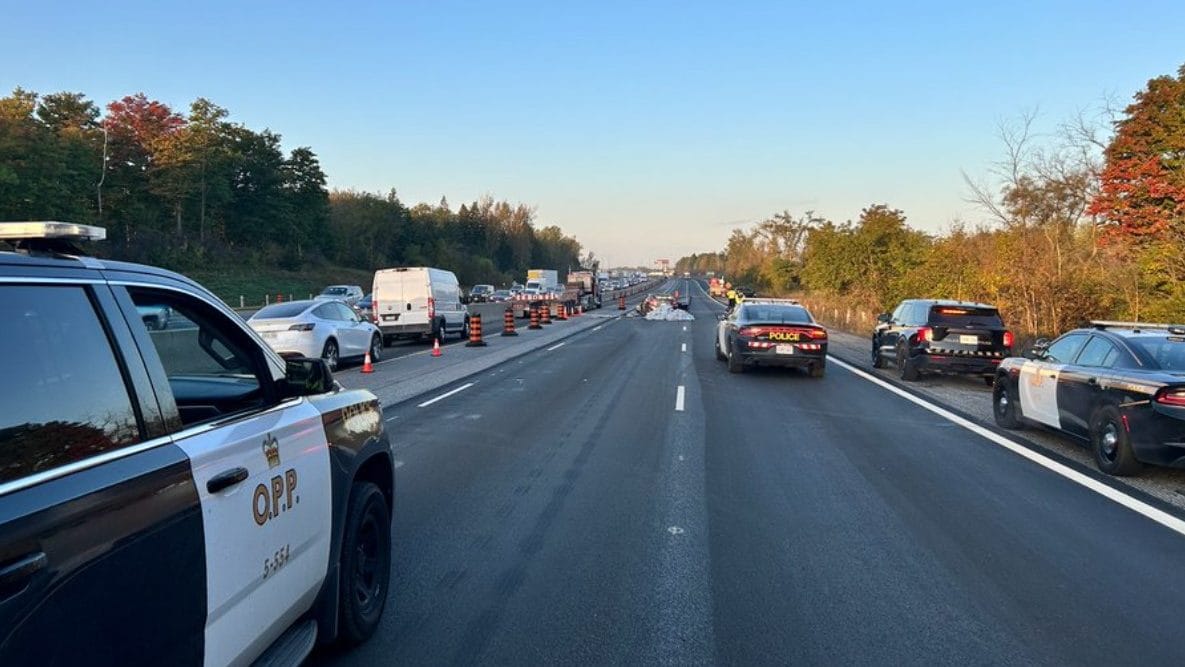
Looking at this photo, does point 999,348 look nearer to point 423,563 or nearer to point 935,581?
point 935,581

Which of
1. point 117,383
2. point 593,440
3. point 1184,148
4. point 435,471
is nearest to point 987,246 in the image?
point 1184,148

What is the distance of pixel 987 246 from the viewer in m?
28.7

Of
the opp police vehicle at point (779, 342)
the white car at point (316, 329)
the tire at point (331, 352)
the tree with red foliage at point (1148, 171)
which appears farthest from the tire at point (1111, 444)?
the tire at point (331, 352)

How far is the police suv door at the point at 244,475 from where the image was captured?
277 cm

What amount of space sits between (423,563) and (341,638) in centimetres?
136

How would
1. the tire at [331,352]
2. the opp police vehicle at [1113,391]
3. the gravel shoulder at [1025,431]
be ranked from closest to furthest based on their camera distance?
the opp police vehicle at [1113,391], the gravel shoulder at [1025,431], the tire at [331,352]

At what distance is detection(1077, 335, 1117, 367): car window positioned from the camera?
8849mm

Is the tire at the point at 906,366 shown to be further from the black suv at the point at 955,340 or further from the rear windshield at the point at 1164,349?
the rear windshield at the point at 1164,349

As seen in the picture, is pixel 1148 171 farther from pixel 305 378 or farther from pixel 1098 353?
pixel 305 378

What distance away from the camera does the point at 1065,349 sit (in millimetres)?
10023

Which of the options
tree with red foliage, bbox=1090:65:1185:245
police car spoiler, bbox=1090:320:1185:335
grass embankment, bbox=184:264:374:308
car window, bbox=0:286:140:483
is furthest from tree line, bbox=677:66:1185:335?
grass embankment, bbox=184:264:374:308

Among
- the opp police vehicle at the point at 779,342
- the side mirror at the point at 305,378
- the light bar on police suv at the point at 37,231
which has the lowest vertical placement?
the opp police vehicle at the point at 779,342

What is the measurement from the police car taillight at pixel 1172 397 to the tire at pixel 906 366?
903 centimetres

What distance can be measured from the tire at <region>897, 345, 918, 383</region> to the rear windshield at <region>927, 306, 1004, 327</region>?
0.89m
